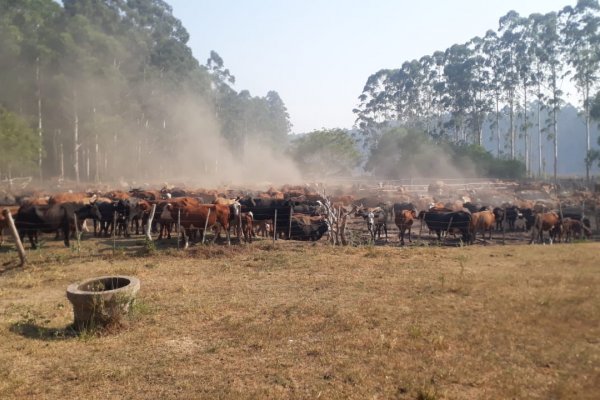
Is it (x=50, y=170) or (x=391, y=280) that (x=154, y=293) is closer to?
(x=391, y=280)

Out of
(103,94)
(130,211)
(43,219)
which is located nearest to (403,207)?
(130,211)

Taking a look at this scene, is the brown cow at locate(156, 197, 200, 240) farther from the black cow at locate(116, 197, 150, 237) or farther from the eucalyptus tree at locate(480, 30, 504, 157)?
the eucalyptus tree at locate(480, 30, 504, 157)

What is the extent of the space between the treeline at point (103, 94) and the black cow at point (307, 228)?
84.9 ft

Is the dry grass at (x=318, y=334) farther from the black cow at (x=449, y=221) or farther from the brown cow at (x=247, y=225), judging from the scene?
the black cow at (x=449, y=221)

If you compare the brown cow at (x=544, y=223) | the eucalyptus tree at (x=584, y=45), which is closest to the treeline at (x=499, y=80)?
the eucalyptus tree at (x=584, y=45)

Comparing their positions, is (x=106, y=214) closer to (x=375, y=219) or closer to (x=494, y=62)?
A: (x=375, y=219)

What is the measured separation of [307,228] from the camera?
19188 mm

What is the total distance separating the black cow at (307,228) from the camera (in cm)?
1908

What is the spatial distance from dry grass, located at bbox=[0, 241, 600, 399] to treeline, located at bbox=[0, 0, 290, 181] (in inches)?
1193

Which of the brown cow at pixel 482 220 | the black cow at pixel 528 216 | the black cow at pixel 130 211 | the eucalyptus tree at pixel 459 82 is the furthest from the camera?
the eucalyptus tree at pixel 459 82

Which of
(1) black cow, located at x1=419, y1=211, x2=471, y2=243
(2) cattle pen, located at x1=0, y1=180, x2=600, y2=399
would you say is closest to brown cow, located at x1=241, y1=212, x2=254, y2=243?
(2) cattle pen, located at x1=0, y1=180, x2=600, y2=399

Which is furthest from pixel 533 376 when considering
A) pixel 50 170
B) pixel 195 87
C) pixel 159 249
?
pixel 195 87

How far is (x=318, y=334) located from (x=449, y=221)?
14.6 metres

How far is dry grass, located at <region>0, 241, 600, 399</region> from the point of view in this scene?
562cm
